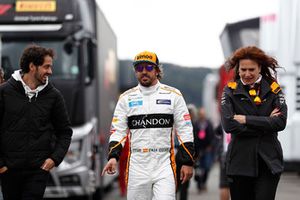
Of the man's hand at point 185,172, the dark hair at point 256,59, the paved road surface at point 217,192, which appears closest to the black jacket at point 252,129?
the dark hair at point 256,59

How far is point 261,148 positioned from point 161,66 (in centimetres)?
128

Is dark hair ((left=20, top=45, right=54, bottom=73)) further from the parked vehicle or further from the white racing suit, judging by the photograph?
the parked vehicle

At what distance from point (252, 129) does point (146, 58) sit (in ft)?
3.72

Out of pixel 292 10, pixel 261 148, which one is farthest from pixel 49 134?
pixel 292 10

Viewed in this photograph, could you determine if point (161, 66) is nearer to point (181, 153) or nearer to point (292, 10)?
point (181, 153)

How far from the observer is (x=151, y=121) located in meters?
6.95

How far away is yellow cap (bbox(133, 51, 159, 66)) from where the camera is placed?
278 inches

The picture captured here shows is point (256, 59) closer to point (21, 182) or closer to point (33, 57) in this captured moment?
point (33, 57)

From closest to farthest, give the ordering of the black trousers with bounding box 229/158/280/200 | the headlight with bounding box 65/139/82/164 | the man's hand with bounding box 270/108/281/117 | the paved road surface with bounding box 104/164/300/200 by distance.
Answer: the black trousers with bounding box 229/158/280/200, the man's hand with bounding box 270/108/281/117, the headlight with bounding box 65/139/82/164, the paved road surface with bounding box 104/164/300/200

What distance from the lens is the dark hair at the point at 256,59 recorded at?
6.86m

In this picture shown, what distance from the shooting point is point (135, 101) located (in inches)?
278

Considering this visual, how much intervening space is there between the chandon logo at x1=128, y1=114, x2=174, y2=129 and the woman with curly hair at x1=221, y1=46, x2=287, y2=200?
47cm

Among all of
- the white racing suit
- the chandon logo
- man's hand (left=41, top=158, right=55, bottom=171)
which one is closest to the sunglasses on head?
the white racing suit

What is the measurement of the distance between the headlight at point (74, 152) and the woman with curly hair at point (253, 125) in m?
6.32
